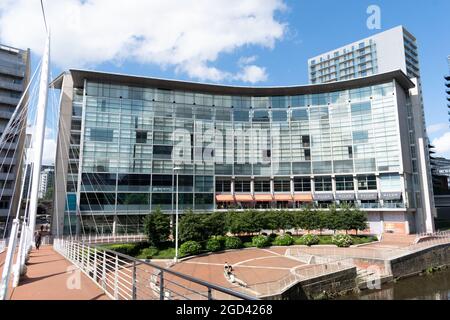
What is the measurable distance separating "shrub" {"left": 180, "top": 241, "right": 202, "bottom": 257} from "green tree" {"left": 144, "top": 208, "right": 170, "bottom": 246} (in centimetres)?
229

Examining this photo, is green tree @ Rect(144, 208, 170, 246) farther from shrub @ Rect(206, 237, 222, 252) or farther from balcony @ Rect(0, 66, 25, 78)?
balcony @ Rect(0, 66, 25, 78)

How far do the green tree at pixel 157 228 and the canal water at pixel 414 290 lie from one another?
16293 millimetres

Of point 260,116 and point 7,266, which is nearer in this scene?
point 7,266

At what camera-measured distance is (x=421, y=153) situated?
48.5 metres

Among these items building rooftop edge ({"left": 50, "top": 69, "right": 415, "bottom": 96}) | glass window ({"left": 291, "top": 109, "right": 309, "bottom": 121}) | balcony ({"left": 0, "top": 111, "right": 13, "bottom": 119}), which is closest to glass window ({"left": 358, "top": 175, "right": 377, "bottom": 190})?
glass window ({"left": 291, "top": 109, "right": 309, "bottom": 121})

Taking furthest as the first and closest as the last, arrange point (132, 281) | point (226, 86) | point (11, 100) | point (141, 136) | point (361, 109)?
1. point (11, 100)
2. point (226, 86)
3. point (361, 109)
4. point (141, 136)
5. point (132, 281)

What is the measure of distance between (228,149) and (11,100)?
127 ft

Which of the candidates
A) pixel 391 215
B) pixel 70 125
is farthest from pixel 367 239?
pixel 70 125

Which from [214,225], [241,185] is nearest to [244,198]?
[241,185]

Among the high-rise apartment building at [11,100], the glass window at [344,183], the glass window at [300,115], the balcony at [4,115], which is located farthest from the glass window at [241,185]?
the balcony at [4,115]

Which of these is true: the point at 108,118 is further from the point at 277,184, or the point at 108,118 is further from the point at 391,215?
the point at 391,215

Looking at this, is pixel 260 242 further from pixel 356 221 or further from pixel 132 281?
pixel 132 281

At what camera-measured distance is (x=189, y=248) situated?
28906mm

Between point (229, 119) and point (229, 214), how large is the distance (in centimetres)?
1900
